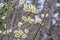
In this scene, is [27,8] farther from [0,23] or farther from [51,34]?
[51,34]

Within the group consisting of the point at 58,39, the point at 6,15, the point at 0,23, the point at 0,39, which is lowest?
the point at 58,39

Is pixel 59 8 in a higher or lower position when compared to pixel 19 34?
lower

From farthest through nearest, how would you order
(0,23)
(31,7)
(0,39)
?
(0,39) < (0,23) < (31,7)

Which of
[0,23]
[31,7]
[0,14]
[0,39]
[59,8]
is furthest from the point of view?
[59,8]

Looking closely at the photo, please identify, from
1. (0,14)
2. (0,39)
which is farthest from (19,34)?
(0,39)

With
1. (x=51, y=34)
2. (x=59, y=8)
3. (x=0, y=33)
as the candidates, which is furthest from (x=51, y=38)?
(x=0, y=33)

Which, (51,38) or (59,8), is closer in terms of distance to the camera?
(51,38)

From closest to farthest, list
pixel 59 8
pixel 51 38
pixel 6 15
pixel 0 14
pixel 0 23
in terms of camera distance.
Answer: pixel 6 15, pixel 0 14, pixel 0 23, pixel 51 38, pixel 59 8

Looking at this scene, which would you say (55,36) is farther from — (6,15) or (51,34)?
(6,15)

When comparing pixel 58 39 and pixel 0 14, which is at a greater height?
pixel 0 14
